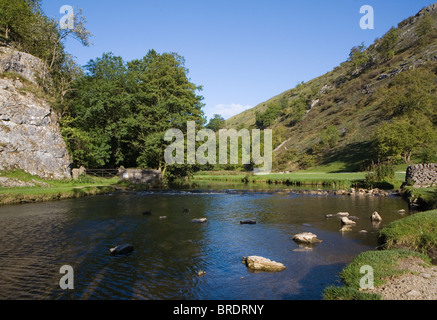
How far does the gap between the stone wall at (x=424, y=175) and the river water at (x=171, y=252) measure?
9.21 meters

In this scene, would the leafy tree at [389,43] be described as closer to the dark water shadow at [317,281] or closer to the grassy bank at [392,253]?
the grassy bank at [392,253]

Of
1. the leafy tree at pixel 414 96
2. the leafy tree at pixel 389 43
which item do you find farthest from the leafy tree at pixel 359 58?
the leafy tree at pixel 414 96

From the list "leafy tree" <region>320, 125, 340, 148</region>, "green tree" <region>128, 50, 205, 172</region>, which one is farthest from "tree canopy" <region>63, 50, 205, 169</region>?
"leafy tree" <region>320, 125, 340, 148</region>

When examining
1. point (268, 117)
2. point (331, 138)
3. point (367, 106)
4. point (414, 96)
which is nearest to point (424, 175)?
point (414, 96)

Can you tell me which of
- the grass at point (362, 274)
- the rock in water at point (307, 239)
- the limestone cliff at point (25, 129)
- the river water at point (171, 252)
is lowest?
the river water at point (171, 252)

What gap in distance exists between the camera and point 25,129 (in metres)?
39.2

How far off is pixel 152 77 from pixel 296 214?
42.3 meters

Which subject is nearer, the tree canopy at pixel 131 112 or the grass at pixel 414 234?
the grass at pixel 414 234

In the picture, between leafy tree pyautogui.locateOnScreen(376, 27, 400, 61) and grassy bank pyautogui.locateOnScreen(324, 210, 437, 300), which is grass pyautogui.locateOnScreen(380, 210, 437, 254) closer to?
grassy bank pyautogui.locateOnScreen(324, 210, 437, 300)

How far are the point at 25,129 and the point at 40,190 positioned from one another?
1215cm

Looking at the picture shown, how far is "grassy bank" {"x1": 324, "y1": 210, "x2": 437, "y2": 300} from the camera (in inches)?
336

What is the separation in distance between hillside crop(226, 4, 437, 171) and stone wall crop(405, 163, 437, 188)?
1489 cm

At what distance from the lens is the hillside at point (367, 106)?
73.4 metres
